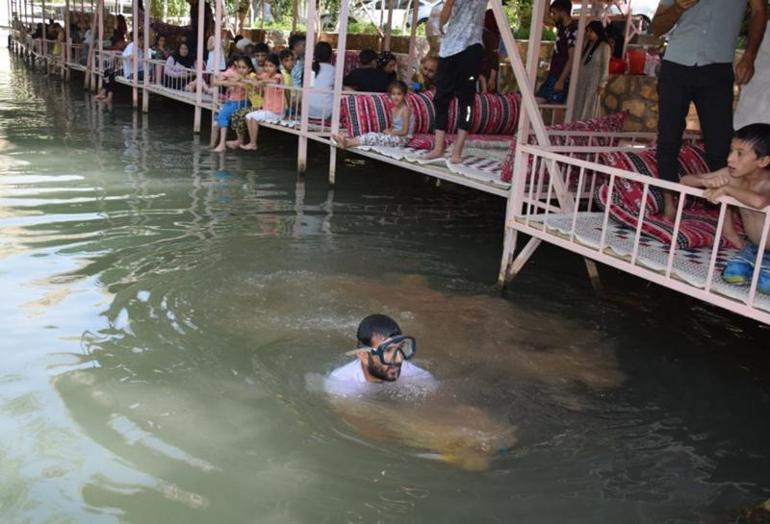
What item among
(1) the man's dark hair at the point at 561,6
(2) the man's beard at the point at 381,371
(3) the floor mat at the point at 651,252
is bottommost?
(2) the man's beard at the point at 381,371

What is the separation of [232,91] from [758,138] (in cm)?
890

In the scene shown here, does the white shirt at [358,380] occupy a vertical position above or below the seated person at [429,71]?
below

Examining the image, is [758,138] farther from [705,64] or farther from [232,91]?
[232,91]

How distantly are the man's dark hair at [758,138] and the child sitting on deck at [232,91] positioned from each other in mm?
8394

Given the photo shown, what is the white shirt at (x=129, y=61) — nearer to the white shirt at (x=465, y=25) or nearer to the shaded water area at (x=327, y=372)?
the shaded water area at (x=327, y=372)

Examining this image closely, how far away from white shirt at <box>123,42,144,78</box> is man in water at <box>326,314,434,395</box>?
43.5 feet

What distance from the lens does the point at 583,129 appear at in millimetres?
7289

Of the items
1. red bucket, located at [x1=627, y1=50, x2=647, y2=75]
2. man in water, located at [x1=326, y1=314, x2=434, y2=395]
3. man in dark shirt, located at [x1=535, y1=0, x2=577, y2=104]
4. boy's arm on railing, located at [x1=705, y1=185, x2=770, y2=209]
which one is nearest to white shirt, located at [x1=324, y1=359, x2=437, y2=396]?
man in water, located at [x1=326, y1=314, x2=434, y2=395]

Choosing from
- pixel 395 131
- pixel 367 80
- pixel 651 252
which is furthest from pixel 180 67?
pixel 651 252

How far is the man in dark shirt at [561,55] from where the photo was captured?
9.65m

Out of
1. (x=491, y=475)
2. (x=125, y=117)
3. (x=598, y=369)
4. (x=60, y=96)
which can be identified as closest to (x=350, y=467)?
(x=491, y=475)

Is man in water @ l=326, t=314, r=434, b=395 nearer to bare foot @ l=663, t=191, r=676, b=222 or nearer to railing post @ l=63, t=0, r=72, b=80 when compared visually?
bare foot @ l=663, t=191, r=676, b=222

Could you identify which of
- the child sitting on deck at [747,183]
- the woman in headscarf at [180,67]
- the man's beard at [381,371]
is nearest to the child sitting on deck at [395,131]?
the child sitting on deck at [747,183]

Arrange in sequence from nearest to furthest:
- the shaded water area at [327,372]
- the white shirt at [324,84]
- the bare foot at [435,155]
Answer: the shaded water area at [327,372], the bare foot at [435,155], the white shirt at [324,84]
